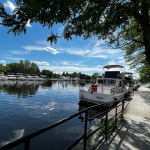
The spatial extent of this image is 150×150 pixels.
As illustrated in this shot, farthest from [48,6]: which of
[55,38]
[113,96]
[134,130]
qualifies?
[113,96]

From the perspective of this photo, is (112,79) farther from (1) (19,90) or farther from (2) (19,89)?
(2) (19,89)

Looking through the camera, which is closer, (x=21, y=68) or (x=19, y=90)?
(x=19, y=90)

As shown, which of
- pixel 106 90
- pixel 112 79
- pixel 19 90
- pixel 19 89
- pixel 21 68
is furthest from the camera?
pixel 21 68

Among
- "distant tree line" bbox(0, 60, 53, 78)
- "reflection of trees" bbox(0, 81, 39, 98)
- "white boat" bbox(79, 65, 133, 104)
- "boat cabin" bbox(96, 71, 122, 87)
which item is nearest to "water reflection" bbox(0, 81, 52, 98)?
"reflection of trees" bbox(0, 81, 39, 98)

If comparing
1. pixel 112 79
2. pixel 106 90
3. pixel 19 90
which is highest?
pixel 112 79

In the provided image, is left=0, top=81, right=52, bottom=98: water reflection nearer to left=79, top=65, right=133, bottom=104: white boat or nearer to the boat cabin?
left=79, top=65, right=133, bottom=104: white boat

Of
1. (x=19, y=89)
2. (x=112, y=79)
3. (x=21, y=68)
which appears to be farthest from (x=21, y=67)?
(x=112, y=79)

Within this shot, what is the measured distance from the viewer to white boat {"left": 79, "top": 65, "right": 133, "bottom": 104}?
11.2 meters

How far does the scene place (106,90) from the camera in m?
12.6

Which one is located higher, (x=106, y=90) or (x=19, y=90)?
(x=106, y=90)

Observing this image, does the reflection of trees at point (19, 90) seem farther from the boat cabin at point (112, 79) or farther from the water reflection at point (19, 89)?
the boat cabin at point (112, 79)

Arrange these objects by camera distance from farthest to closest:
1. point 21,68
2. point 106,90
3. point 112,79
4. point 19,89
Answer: point 21,68
point 19,89
point 112,79
point 106,90

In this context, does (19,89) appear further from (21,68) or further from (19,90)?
(21,68)

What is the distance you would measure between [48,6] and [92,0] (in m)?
1.50
